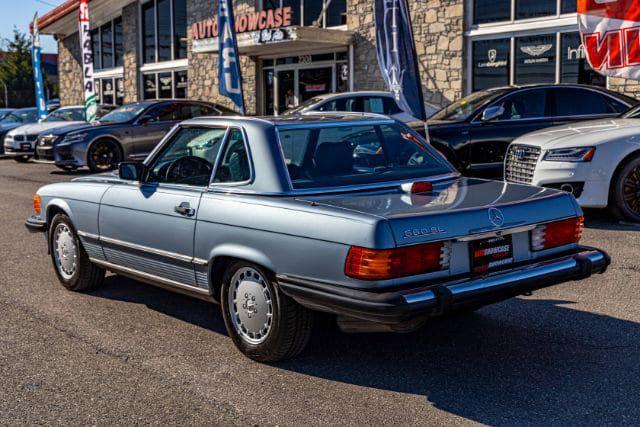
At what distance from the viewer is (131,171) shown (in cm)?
549

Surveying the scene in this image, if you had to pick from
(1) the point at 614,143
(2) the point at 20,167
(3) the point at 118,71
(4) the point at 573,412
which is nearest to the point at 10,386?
(4) the point at 573,412

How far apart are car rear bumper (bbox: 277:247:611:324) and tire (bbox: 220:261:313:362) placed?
0.20 metres

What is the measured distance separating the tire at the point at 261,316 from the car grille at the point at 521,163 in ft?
A: 17.1

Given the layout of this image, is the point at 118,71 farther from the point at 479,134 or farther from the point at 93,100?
the point at 479,134

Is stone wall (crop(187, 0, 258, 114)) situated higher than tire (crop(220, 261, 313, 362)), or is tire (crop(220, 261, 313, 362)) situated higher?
stone wall (crop(187, 0, 258, 114))

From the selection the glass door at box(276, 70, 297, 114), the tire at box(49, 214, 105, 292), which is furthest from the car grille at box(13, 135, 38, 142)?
the tire at box(49, 214, 105, 292)

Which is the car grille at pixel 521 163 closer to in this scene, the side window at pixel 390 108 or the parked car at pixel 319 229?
the parked car at pixel 319 229

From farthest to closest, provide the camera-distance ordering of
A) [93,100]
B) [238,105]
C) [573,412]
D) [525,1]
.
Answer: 1. [93,100]
2. [525,1]
3. [238,105]
4. [573,412]

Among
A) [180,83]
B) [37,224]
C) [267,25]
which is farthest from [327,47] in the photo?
[37,224]

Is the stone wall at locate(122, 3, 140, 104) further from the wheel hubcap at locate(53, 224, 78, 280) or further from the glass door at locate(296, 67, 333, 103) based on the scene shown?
the wheel hubcap at locate(53, 224, 78, 280)

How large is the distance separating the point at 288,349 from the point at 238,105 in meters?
9.50

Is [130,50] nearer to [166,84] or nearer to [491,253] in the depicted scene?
[166,84]

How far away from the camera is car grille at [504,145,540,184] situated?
351 inches

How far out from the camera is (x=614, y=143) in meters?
8.56
